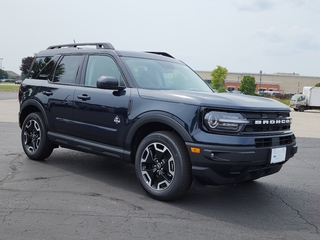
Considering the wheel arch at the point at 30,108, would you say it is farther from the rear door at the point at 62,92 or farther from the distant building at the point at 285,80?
the distant building at the point at 285,80

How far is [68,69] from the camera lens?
240 inches

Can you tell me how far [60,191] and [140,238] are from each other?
176 centimetres

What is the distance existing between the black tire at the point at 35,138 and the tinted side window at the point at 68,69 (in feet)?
2.48

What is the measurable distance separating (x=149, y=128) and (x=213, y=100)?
1.01 metres

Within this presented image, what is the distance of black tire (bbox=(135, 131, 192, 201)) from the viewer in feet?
14.1

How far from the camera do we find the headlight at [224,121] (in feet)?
13.6

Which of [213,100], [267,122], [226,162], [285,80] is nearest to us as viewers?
[226,162]

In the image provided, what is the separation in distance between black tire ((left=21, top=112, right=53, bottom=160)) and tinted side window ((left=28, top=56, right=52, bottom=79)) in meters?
0.74

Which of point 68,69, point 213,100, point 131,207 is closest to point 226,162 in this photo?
point 213,100

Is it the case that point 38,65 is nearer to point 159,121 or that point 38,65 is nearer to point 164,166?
point 159,121

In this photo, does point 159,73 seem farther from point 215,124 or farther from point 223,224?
point 223,224

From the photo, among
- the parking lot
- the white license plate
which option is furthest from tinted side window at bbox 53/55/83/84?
the white license plate

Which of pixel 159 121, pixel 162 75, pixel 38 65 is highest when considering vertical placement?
pixel 38 65

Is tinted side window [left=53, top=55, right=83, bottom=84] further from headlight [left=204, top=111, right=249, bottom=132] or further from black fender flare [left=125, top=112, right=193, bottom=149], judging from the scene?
headlight [left=204, top=111, right=249, bottom=132]
